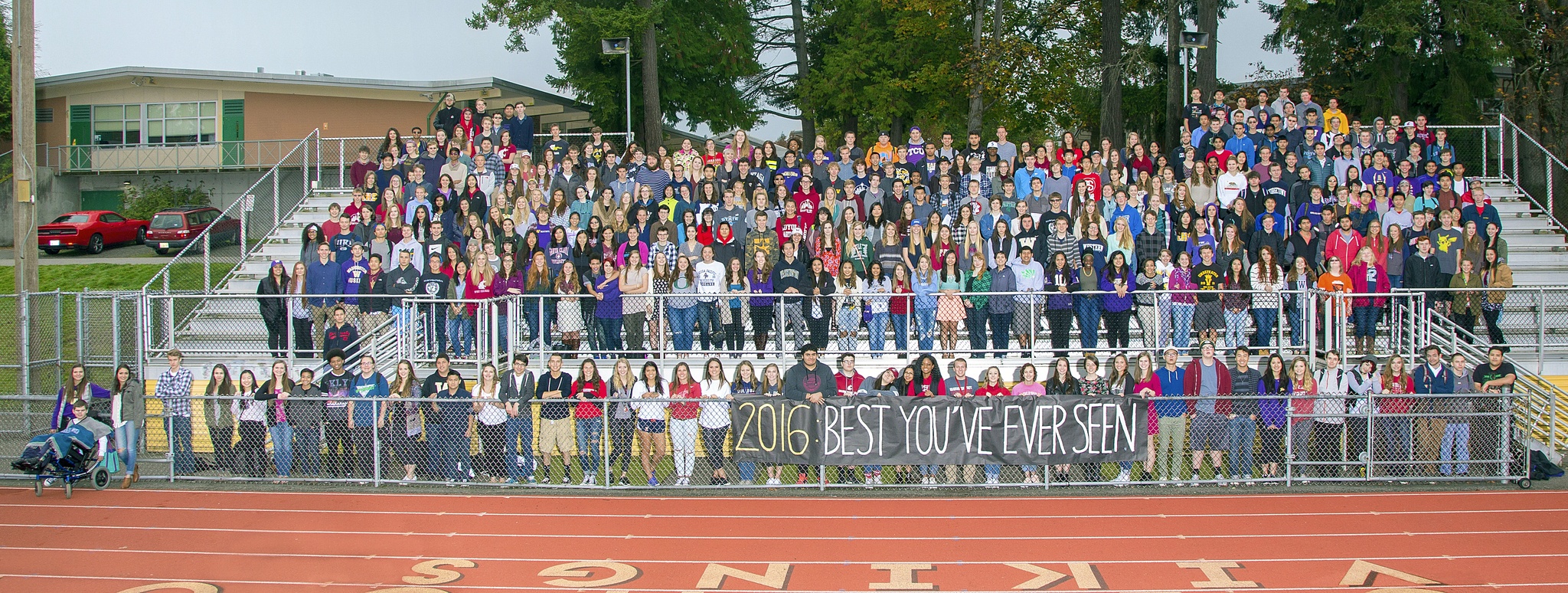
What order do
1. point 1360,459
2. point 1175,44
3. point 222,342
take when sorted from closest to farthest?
point 1360,459 → point 222,342 → point 1175,44

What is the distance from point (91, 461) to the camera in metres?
12.0

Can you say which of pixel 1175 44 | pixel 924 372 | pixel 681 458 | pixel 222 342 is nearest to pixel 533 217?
pixel 222 342

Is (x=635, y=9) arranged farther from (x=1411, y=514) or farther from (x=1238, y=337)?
(x=1411, y=514)

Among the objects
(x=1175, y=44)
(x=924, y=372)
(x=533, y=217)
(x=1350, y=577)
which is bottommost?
(x=1350, y=577)

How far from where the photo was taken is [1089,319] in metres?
13.3

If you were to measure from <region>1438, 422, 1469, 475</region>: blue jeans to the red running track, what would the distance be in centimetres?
39

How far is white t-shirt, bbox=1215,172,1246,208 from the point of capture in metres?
15.8

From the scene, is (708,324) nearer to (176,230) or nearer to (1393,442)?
(1393,442)

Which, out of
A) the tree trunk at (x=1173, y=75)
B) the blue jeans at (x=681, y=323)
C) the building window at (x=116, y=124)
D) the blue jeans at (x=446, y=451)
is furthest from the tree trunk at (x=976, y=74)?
the building window at (x=116, y=124)

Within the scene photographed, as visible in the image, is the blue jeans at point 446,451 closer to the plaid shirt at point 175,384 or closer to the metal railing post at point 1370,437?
the plaid shirt at point 175,384

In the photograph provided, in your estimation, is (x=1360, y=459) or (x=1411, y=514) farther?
(x=1360, y=459)

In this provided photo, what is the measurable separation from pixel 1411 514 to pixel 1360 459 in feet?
3.13

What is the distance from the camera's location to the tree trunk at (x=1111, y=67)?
2603 centimetres

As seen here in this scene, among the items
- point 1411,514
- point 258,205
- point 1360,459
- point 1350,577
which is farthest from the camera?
point 258,205
